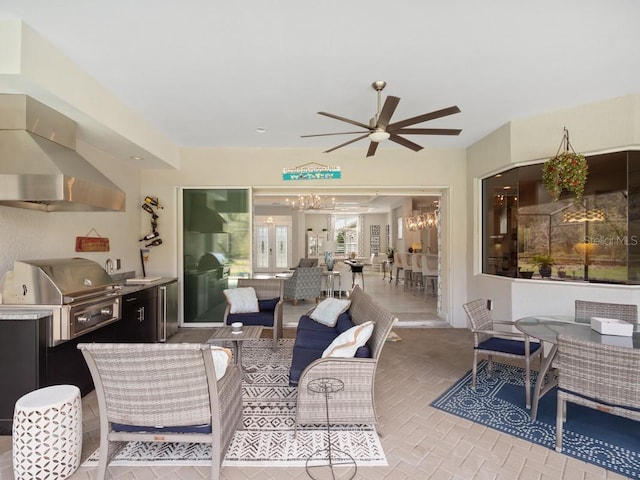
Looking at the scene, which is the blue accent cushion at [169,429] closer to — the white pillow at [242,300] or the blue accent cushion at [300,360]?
the blue accent cushion at [300,360]

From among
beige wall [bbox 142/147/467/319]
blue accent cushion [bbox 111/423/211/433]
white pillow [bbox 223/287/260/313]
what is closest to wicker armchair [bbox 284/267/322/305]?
beige wall [bbox 142/147/467/319]

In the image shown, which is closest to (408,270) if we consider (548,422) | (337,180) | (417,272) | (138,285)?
(417,272)

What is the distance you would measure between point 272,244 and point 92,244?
30.7 feet

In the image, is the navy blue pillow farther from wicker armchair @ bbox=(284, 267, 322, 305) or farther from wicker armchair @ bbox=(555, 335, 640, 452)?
wicker armchair @ bbox=(555, 335, 640, 452)

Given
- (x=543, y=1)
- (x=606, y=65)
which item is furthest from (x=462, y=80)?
(x=606, y=65)

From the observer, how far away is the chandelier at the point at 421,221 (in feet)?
31.0

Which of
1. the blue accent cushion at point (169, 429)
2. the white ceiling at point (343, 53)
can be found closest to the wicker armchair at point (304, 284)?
the white ceiling at point (343, 53)

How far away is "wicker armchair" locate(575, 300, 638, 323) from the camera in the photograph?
304 cm

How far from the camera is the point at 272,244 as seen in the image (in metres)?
13.5

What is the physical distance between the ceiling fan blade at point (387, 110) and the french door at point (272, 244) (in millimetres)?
10557

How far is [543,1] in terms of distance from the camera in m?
2.16

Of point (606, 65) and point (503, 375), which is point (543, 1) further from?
point (503, 375)

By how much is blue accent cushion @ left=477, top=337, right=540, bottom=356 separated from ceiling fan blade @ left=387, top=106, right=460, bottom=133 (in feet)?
7.23

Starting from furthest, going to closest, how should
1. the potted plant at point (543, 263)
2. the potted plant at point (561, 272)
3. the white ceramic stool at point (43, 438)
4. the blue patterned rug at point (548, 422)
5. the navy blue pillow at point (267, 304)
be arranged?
the navy blue pillow at point (267, 304) → the potted plant at point (543, 263) → the potted plant at point (561, 272) → the blue patterned rug at point (548, 422) → the white ceramic stool at point (43, 438)
